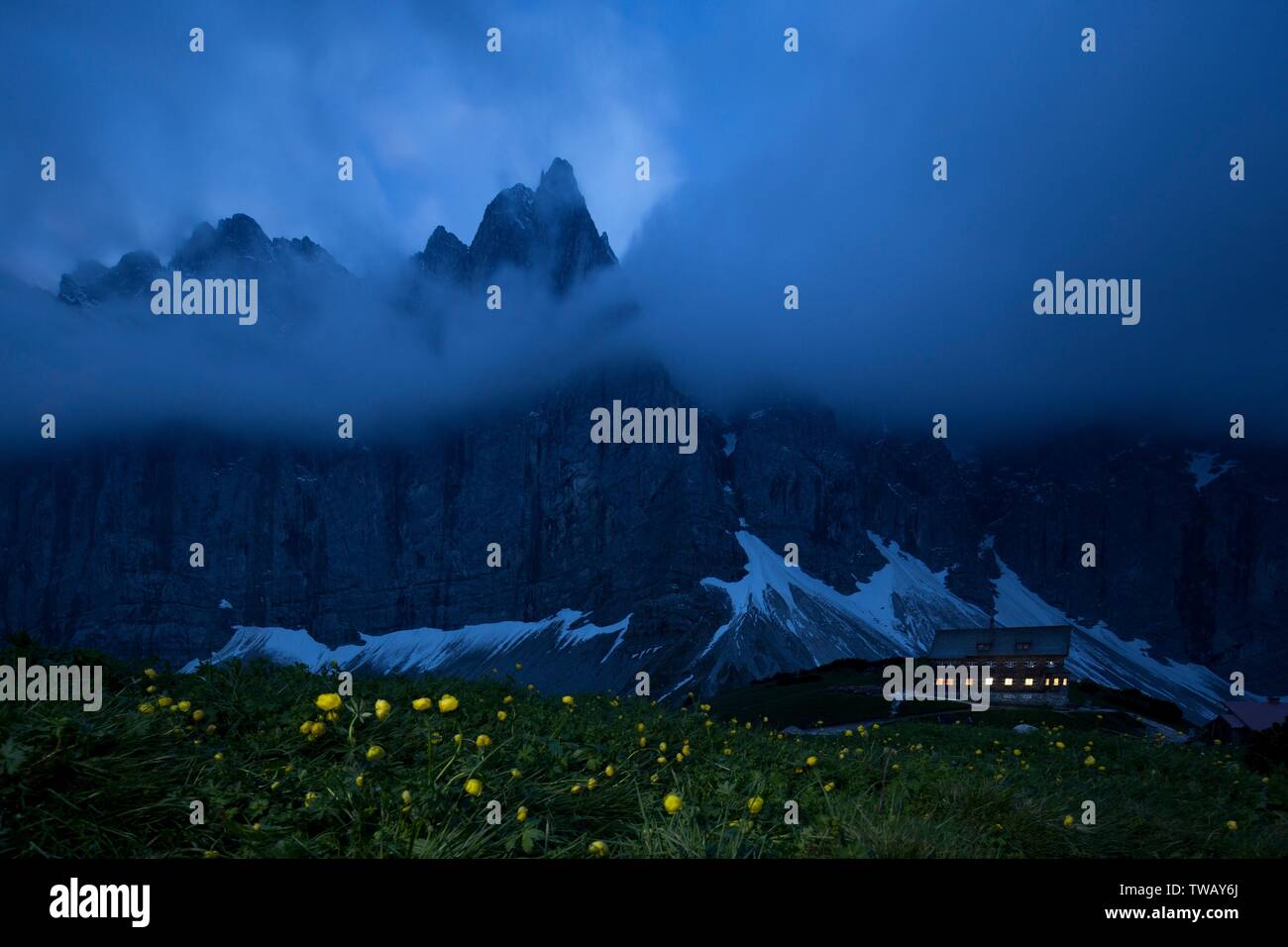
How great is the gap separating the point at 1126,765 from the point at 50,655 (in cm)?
1628

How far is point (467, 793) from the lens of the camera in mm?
4227

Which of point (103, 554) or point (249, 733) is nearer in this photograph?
point (249, 733)

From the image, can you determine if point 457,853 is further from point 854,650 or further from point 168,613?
point 168,613

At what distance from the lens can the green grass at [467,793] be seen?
3791mm

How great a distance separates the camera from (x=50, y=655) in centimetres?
710

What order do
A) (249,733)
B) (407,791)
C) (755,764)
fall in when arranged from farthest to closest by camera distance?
(755,764), (249,733), (407,791)

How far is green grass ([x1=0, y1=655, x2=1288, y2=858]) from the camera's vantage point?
379cm
